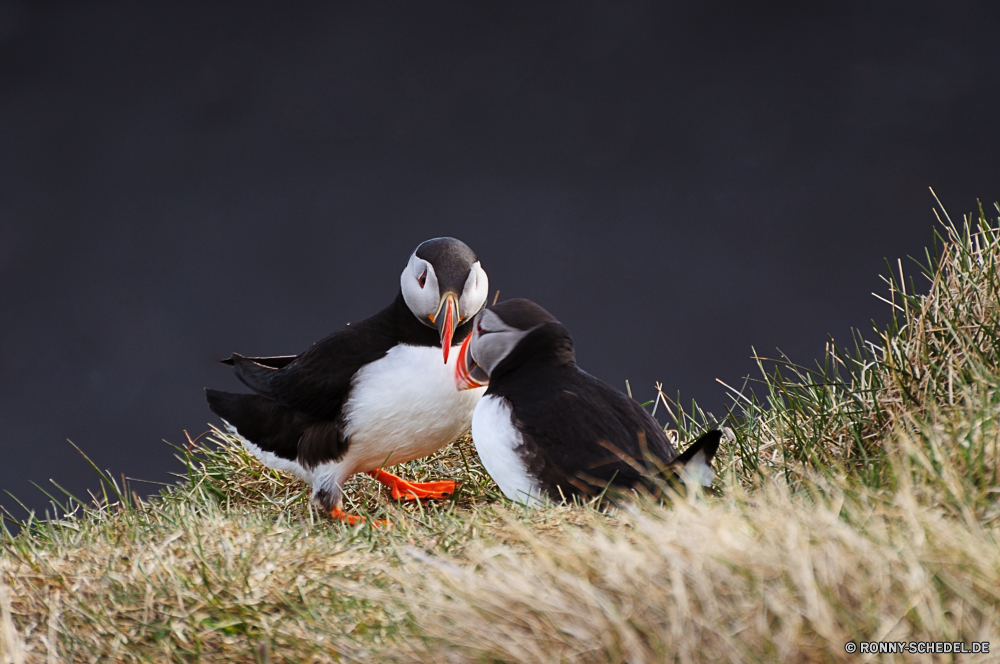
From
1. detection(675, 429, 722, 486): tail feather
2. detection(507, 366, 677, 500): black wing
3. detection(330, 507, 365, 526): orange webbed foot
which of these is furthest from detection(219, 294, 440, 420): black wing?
detection(675, 429, 722, 486): tail feather

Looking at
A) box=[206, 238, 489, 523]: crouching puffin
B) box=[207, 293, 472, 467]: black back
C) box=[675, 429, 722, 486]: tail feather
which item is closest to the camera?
box=[675, 429, 722, 486]: tail feather

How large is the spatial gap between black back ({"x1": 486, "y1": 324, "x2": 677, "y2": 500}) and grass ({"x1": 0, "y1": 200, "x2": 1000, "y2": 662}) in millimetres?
199

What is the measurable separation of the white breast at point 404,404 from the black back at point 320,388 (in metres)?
0.06

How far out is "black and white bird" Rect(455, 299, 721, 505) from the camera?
3182 mm

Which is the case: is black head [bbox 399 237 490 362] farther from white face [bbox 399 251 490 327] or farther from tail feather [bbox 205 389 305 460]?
tail feather [bbox 205 389 305 460]

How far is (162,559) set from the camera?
2.46 meters

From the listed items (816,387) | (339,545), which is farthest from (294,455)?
(816,387)

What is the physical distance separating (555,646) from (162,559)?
124cm

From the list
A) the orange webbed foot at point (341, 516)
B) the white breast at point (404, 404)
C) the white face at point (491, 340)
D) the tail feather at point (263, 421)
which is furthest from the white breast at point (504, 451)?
the tail feather at point (263, 421)

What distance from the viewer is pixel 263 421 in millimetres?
4520

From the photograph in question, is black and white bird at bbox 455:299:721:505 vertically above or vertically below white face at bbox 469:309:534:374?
below

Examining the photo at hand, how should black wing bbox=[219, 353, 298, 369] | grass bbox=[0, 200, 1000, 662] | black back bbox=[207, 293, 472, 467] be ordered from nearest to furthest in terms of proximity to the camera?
grass bbox=[0, 200, 1000, 662]
black back bbox=[207, 293, 472, 467]
black wing bbox=[219, 353, 298, 369]

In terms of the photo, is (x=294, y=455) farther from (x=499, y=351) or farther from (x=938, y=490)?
(x=938, y=490)

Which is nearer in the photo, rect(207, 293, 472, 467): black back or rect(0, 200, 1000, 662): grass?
rect(0, 200, 1000, 662): grass
